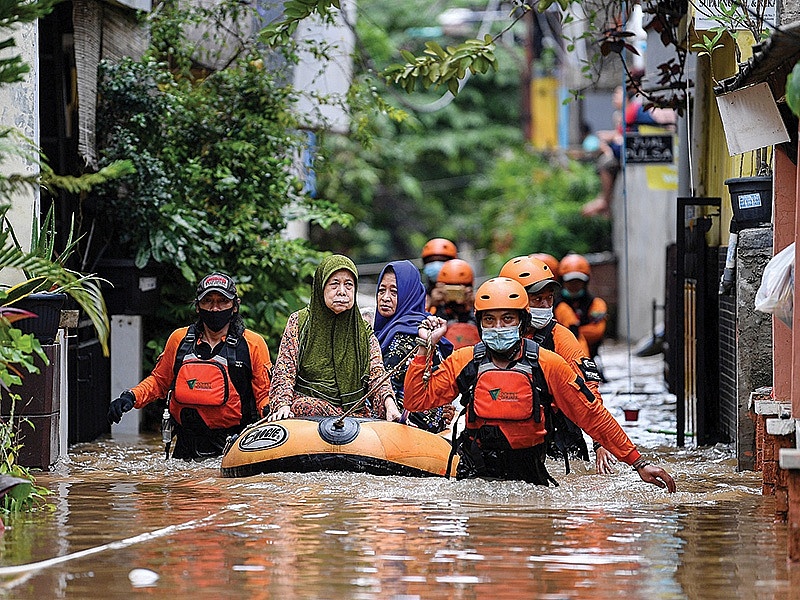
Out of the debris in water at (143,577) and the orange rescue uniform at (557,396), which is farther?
the orange rescue uniform at (557,396)

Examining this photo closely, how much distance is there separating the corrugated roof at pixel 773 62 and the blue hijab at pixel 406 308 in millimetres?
3327

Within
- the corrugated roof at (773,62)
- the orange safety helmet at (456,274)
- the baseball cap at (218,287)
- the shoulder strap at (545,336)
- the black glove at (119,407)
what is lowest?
the black glove at (119,407)

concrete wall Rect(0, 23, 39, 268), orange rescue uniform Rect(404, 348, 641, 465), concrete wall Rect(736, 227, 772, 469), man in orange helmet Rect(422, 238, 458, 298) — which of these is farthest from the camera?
man in orange helmet Rect(422, 238, 458, 298)

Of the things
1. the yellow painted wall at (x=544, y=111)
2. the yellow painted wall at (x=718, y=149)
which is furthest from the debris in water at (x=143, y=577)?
the yellow painted wall at (x=544, y=111)

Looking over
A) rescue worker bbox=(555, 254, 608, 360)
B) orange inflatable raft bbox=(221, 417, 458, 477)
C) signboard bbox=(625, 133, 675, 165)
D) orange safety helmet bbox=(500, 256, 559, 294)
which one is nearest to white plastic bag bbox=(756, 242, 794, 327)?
orange inflatable raft bbox=(221, 417, 458, 477)

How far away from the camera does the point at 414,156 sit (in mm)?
37531

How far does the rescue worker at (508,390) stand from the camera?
27.8ft

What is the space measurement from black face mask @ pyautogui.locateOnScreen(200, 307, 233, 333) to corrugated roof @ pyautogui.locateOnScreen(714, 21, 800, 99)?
12.7 ft

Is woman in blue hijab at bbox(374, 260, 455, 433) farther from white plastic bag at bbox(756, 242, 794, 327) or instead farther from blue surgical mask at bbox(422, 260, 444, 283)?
white plastic bag at bbox(756, 242, 794, 327)

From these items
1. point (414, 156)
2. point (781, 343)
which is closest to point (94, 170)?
point (781, 343)

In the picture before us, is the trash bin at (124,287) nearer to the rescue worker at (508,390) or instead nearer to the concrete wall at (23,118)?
the concrete wall at (23,118)

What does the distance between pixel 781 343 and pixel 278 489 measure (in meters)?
3.26

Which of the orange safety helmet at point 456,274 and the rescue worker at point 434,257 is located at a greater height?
the rescue worker at point 434,257

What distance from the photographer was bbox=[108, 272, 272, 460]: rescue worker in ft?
34.1
